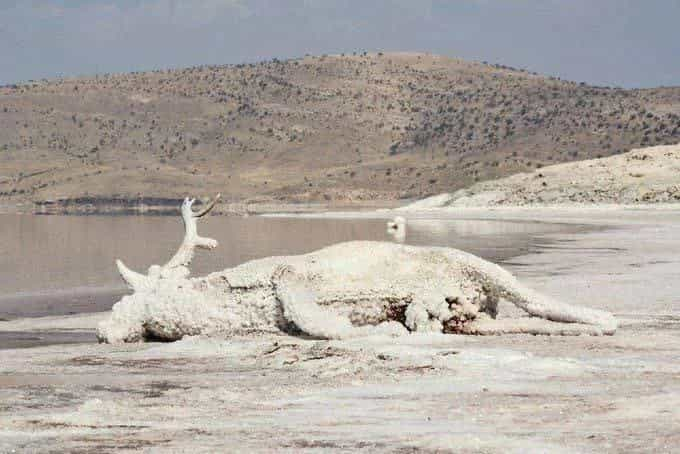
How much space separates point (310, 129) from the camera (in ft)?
403

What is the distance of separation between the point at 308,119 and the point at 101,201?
127 feet

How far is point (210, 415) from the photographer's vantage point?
22.7 feet

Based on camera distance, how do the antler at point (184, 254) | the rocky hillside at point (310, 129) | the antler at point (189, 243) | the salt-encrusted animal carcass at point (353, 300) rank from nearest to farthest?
the salt-encrusted animal carcass at point (353, 300) → the antler at point (184, 254) → the antler at point (189, 243) → the rocky hillside at point (310, 129)

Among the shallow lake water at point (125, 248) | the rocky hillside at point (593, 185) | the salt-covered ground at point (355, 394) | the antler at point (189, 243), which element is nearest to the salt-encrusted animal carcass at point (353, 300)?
the salt-covered ground at point (355, 394)

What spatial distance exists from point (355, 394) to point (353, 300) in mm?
3001

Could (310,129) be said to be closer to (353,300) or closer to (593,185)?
(593,185)

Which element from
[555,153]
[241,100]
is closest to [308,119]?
[241,100]

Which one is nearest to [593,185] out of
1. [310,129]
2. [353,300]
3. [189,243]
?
[189,243]

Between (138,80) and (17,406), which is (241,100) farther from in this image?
(17,406)

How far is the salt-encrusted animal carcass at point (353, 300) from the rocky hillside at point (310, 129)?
2932 inches

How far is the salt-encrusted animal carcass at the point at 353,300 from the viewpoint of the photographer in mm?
10297

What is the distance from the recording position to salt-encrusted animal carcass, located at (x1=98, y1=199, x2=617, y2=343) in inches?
405

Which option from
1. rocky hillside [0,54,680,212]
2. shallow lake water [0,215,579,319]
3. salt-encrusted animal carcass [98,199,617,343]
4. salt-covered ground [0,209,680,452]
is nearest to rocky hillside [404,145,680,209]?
shallow lake water [0,215,579,319]

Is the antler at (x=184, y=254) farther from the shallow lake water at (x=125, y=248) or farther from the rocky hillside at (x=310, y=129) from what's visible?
the rocky hillside at (x=310, y=129)
